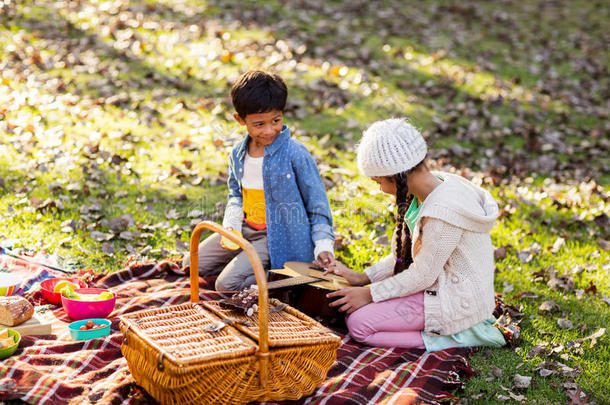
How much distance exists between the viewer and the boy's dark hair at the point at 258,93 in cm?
401

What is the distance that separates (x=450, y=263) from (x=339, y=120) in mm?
4345

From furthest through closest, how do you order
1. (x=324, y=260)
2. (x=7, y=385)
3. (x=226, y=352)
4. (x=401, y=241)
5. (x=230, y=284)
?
(x=230, y=284) < (x=324, y=260) < (x=401, y=241) < (x=7, y=385) < (x=226, y=352)

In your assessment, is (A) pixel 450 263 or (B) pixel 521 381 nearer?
(B) pixel 521 381

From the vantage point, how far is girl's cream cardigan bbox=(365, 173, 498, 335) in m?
3.60

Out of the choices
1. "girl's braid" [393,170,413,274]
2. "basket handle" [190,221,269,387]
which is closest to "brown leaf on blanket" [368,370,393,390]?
"basket handle" [190,221,269,387]

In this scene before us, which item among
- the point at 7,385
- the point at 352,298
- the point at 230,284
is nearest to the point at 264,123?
the point at 230,284

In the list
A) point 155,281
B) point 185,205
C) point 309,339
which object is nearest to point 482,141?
point 185,205

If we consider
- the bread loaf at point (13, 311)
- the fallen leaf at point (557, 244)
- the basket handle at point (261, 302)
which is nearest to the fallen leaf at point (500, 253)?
the fallen leaf at point (557, 244)

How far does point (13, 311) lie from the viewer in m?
3.49

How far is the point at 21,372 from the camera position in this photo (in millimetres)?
3102

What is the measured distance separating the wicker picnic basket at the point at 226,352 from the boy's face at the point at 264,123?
1.17 meters

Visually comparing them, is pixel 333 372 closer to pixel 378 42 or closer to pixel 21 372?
pixel 21 372

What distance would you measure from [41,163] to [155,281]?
2.47 meters

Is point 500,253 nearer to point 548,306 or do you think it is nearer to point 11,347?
point 548,306
